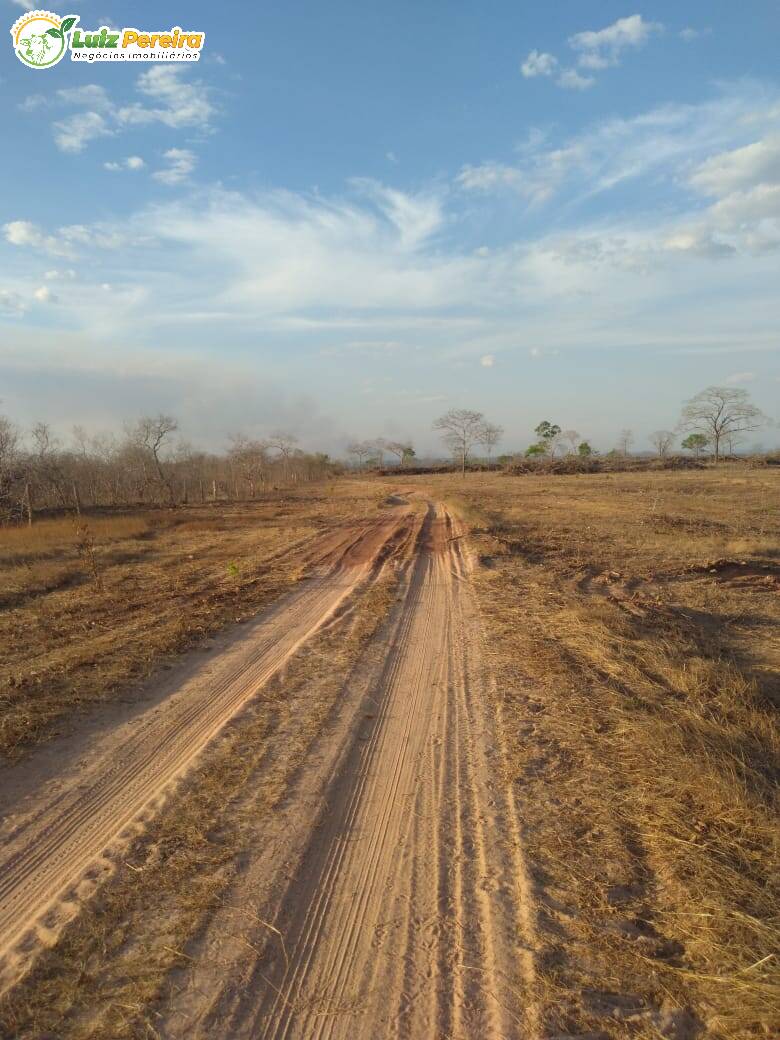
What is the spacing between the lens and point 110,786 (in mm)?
4055

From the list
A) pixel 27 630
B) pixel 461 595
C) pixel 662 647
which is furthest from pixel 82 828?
pixel 461 595

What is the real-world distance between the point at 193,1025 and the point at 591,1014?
1670 mm

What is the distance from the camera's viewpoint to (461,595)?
31.4 ft

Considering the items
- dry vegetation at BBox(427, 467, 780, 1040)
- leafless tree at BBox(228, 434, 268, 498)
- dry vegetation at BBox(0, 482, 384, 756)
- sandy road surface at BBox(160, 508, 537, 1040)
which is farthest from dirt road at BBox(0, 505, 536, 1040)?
leafless tree at BBox(228, 434, 268, 498)

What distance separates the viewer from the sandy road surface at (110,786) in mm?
2926

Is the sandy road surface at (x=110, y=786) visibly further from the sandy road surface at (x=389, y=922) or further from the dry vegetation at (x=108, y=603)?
the sandy road surface at (x=389, y=922)

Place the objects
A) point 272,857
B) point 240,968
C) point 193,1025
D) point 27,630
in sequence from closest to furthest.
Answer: point 193,1025 < point 240,968 < point 272,857 < point 27,630

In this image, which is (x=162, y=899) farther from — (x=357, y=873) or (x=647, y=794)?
(x=647, y=794)

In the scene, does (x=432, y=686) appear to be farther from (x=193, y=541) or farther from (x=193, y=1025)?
(x=193, y=541)

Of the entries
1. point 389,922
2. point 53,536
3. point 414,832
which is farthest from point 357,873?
point 53,536

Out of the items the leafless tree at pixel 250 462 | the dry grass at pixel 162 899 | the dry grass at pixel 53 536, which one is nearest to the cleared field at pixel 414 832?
the dry grass at pixel 162 899

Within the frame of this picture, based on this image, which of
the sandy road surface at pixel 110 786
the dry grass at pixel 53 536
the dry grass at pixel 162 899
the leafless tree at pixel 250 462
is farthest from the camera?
the leafless tree at pixel 250 462

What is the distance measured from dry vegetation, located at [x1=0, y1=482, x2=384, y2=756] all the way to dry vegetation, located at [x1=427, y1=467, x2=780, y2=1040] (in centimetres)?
412

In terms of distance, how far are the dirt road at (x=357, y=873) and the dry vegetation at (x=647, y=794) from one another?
0.28 metres
